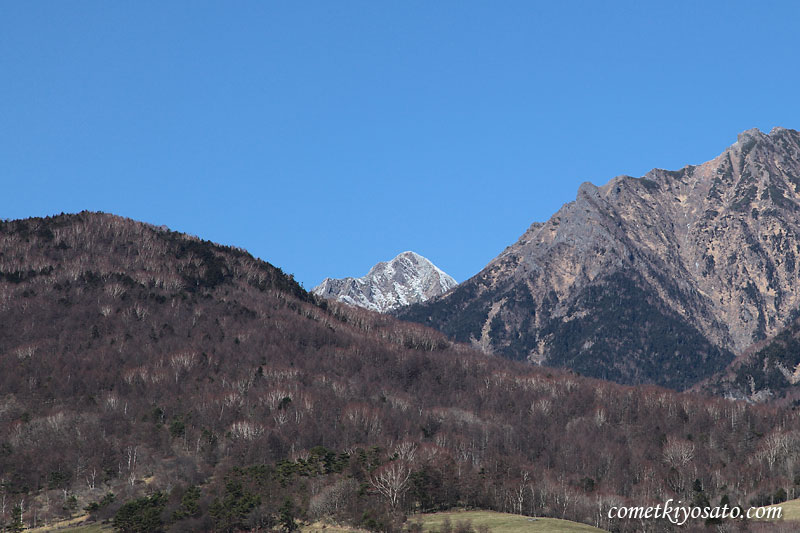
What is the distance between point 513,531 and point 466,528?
9.08 m

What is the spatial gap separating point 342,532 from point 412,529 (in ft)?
44.7

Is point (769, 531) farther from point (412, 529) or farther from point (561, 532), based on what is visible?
point (412, 529)

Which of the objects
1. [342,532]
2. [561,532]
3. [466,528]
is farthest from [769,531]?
[342,532]

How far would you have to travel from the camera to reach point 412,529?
200 metres

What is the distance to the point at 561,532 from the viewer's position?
19638cm

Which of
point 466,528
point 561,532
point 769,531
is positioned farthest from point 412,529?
point 769,531

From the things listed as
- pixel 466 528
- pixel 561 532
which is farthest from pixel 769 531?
pixel 466 528

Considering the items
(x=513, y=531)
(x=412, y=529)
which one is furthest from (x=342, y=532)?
(x=513, y=531)

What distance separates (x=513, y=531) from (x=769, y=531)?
50304 mm

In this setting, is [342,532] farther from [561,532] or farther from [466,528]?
[561,532]

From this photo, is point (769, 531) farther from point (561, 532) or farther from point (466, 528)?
point (466, 528)

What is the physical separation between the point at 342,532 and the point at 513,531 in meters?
33.1

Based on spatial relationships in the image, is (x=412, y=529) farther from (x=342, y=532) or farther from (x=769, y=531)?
(x=769, y=531)

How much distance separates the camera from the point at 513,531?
19750 centimetres
